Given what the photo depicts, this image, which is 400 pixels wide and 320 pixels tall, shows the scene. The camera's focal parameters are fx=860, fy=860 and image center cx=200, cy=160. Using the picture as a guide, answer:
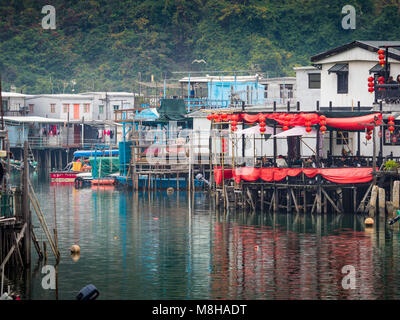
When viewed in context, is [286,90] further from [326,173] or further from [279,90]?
[326,173]

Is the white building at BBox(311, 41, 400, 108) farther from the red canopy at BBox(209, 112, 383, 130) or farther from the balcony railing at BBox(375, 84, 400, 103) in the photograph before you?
the balcony railing at BBox(375, 84, 400, 103)

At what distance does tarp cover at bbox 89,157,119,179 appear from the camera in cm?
8244

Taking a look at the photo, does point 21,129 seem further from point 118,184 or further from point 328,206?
point 328,206

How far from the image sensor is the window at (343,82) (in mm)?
63906

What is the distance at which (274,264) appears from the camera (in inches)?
1483

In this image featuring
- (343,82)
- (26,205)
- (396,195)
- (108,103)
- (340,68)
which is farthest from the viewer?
(108,103)

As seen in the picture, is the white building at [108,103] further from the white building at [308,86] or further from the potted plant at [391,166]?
the potted plant at [391,166]

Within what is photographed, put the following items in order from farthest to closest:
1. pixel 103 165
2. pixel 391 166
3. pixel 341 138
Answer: pixel 103 165 → pixel 341 138 → pixel 391 166

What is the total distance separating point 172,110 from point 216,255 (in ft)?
128

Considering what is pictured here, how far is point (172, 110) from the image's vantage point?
78250 millimetres

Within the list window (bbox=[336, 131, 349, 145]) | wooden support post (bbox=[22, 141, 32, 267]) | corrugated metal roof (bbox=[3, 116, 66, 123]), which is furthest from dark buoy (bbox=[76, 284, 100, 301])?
corrugated metal roof (bbox=[3, 116, 66, 123])

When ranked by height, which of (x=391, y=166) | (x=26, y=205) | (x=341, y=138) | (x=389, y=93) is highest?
(x=389, y=93)

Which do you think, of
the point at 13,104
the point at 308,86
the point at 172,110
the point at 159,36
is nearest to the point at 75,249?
the point at 308,86

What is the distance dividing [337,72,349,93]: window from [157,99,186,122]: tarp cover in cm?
1837
